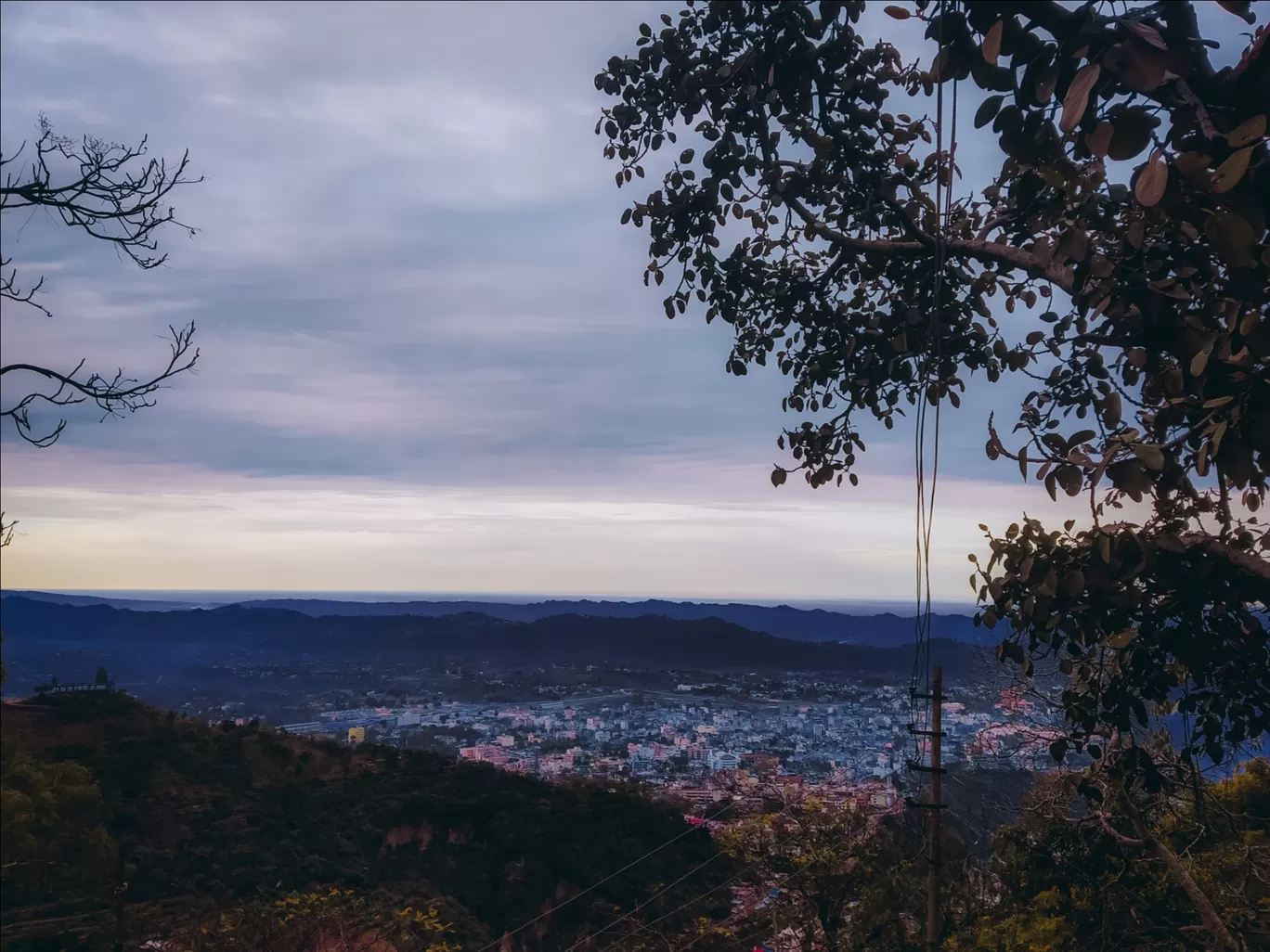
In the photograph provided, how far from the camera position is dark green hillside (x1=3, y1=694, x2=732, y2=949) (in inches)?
287

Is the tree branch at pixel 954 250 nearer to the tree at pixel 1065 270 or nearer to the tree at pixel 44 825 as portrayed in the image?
the tree at pixel 1065 270

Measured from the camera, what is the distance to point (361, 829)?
407 inches

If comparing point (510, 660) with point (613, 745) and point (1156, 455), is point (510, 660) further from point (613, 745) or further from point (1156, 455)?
point (1156, 455)

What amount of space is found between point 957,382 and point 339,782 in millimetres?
10424

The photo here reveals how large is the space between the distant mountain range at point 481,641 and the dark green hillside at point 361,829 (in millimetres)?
5768

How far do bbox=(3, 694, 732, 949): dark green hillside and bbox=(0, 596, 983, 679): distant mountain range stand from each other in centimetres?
577

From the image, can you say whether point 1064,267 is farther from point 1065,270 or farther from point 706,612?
point 706,612

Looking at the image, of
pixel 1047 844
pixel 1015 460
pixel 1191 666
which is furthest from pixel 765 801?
pixel 1015 460

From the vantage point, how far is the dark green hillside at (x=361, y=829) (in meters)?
7.29

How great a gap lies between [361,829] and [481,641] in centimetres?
2005

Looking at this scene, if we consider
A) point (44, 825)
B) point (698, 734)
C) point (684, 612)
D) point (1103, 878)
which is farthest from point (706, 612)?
point (44, 825)

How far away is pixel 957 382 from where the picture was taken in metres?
5.51

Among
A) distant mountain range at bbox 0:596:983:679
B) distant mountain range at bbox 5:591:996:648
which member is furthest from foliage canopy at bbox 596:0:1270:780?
distant mountain range at bbox 5:591:996:648

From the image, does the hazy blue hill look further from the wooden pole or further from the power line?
the wooden pole
